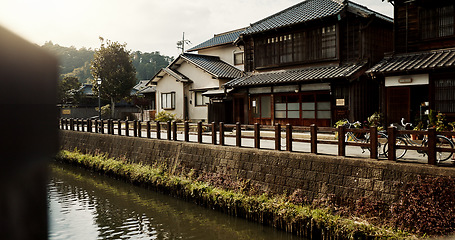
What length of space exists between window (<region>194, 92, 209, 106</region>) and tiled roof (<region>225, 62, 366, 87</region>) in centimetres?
564

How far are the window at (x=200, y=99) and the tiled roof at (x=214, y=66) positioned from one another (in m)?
Answer: 2.17

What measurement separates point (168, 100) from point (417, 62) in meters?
20.1

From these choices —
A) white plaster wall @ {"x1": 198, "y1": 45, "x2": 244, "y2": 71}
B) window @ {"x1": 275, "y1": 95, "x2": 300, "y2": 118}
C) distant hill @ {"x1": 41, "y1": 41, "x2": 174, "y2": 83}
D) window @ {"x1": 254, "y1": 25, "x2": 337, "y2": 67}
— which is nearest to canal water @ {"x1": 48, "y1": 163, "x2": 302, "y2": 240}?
Result: window @ {"x1": 275, "y1": 95, "x2": 300, "y2": 118}

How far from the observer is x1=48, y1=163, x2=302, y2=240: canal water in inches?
358

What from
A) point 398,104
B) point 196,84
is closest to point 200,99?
point 196,84

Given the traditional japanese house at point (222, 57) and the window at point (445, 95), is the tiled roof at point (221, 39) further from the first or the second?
the window at point (445, 95)

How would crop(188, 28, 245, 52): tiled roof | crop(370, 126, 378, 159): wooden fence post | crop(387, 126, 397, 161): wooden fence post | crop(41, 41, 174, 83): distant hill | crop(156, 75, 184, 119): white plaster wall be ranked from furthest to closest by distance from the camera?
crop(41, 41, 174, 83): distant hill, crop(188, 28, 245, 52): tiled roof, crop(156, 75, 184, 119): white plaster wall, crop(370, 126, 378, 159): wooden fence post, crop(387, 126, 397, 161): wooden fence post

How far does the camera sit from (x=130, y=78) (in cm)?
4006

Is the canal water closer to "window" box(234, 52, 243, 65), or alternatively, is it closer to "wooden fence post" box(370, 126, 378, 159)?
"wooden fence post" box(370, 126, 378, 159)

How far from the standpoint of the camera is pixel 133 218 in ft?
34.9

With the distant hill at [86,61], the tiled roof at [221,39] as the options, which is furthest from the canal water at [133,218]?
the distant hill at [86,61]

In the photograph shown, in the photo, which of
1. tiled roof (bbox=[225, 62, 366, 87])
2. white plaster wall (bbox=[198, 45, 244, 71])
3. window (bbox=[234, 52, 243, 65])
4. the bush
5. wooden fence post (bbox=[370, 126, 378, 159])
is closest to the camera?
the bush

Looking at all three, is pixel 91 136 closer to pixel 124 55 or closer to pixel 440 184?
pixel 440 184

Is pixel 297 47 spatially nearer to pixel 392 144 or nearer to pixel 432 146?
pixel 392 144
